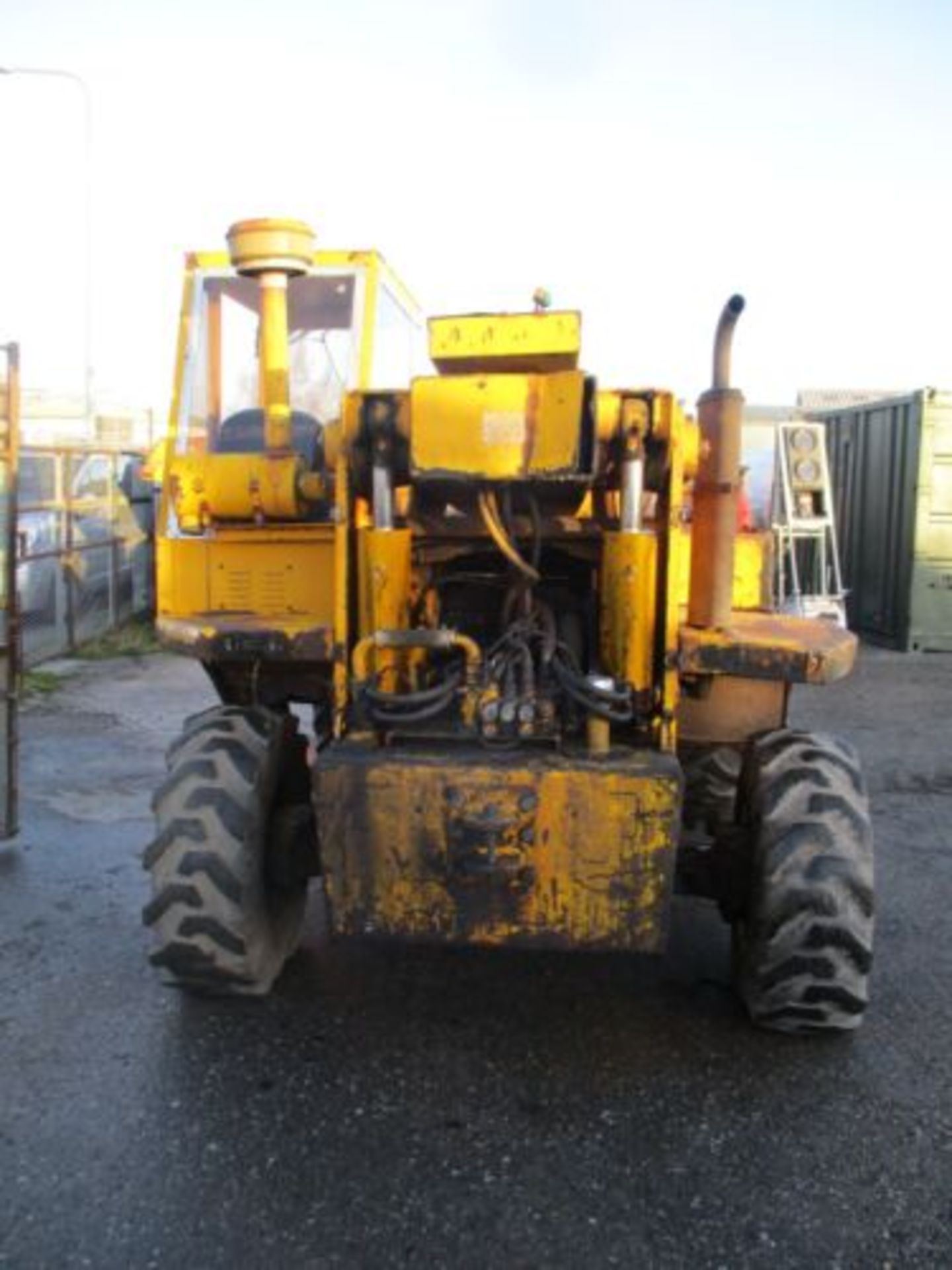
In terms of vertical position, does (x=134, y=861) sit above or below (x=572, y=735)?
below

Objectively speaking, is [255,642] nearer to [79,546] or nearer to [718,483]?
[718,483]

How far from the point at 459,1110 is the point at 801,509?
11.2m

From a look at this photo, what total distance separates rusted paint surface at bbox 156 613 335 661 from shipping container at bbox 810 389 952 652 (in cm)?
1022

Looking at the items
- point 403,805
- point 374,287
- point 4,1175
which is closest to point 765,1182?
point 403,805

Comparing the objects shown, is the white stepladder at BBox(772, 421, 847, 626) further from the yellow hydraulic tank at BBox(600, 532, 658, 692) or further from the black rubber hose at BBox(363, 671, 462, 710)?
the black rubber hose at BBox(363, 671, 462, 710)

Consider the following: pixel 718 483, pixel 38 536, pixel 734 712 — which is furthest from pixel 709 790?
pixel 38 536

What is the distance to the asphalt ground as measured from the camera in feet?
9.05

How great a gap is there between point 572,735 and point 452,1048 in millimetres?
1072

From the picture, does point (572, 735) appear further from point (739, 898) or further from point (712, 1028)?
point (712, 1028)

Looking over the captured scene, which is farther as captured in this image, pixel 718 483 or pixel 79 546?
pixel 79 546

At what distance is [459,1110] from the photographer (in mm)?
3299

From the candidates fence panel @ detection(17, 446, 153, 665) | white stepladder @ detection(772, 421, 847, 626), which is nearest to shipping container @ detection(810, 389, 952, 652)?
white stepladder @ detection(772, 421, 847, 626)

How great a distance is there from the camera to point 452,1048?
3.66m

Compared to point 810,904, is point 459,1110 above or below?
below
